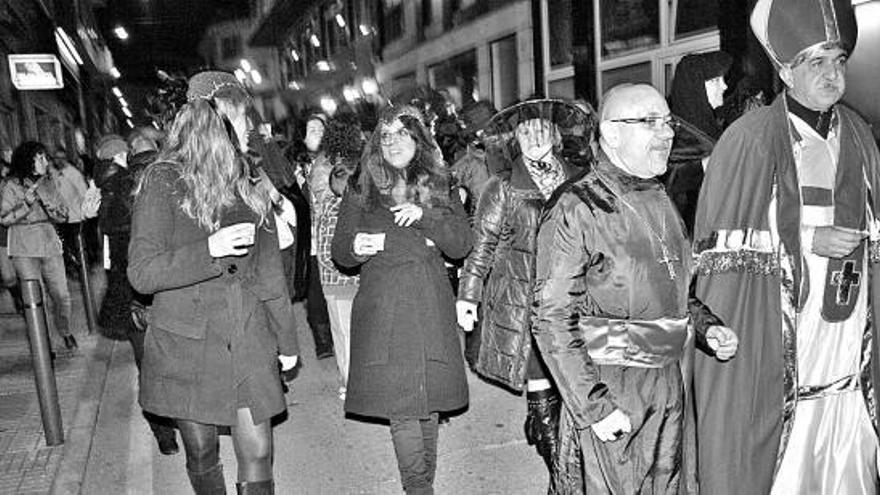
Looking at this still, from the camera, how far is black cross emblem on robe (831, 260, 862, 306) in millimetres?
3301

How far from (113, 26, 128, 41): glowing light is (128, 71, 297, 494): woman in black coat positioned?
210 ft

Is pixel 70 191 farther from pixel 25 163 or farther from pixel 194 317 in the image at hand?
pixel 194 317

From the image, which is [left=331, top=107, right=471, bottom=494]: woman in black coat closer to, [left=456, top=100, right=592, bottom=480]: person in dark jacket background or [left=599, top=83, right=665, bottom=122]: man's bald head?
[left=456, top=100, right=592, bottom=480]: person in dark jacket background

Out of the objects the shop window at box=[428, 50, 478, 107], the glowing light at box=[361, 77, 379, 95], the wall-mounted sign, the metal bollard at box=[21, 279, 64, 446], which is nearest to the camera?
the metal bollard at box=[21, 279, 64, 446]

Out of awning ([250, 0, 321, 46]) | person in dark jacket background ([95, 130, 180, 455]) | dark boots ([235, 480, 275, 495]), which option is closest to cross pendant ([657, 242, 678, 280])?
dark boots ([235, 480, 275, 495])

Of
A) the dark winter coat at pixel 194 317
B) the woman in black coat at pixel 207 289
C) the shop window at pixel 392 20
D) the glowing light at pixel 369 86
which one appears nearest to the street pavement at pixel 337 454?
the woman in black coat at pixel 207 289

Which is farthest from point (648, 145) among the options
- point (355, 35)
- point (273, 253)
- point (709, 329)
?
point (355, 35)

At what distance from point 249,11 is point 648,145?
217ft

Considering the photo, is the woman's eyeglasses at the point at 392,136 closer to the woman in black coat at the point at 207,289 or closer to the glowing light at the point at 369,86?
the woman in black coat at the point at 207,289

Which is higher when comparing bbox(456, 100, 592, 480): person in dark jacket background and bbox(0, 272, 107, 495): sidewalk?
bbox(456, 100, 592, 480): person in dark jacket background

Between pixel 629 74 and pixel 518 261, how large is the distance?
8.39 m

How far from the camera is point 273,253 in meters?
3.52

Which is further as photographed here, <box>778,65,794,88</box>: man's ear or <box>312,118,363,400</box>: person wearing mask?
<box>312,118,363,400</box>: person wearing mask

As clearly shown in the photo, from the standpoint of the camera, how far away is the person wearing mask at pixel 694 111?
4.88 meters
